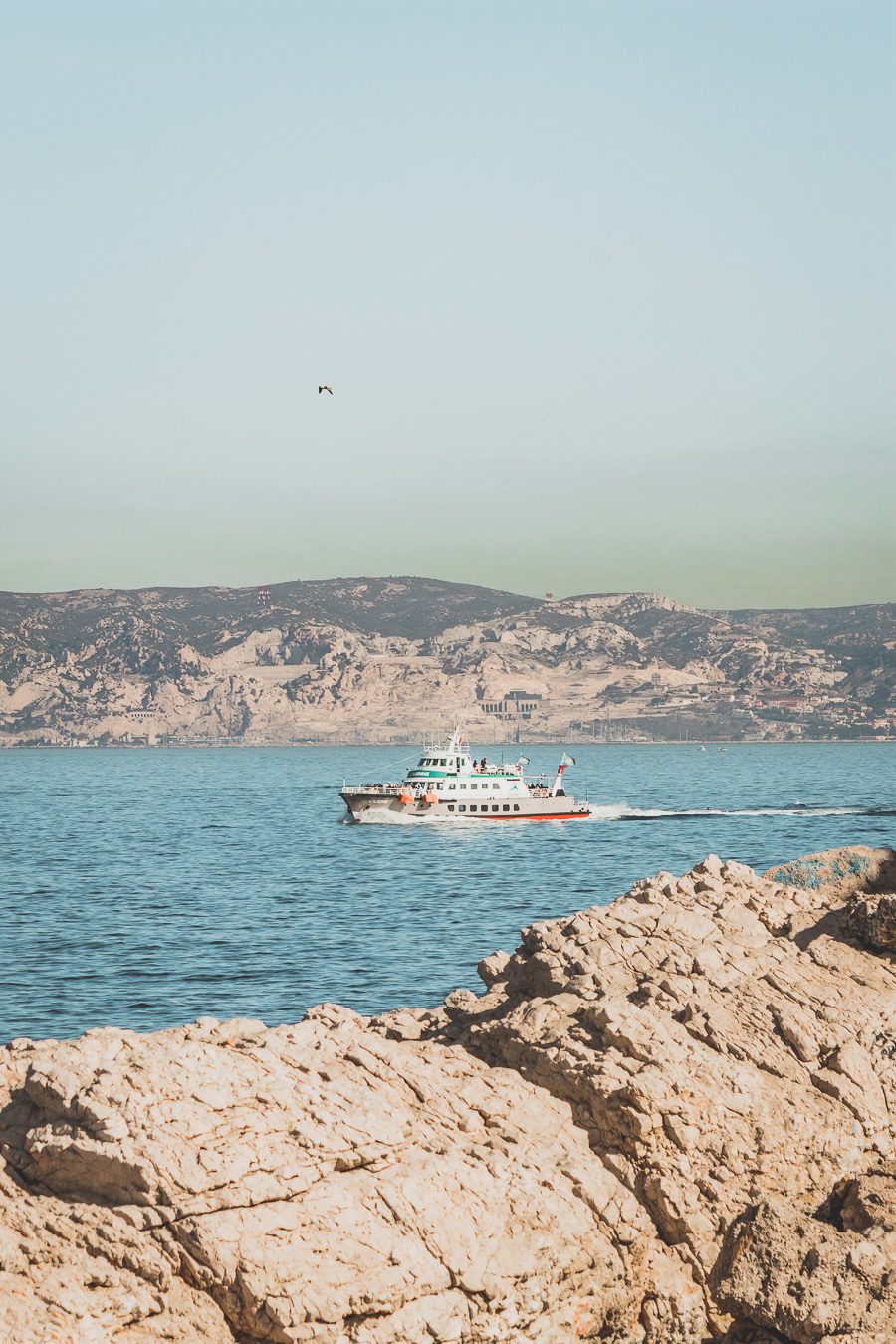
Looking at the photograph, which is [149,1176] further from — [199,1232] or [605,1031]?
[605,1031]

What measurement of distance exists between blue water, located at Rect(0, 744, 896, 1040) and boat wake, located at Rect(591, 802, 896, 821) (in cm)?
36

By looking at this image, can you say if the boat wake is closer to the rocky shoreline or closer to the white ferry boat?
the white ferry boat

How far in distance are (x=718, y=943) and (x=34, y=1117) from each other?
7.49 meters

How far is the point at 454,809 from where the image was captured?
9412 centimetres

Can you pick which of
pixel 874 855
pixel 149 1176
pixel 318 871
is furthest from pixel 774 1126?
pixel 318 871

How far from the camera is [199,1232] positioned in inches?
413

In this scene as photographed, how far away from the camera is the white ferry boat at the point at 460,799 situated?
94.1m

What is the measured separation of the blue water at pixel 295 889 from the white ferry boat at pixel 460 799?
1.76m

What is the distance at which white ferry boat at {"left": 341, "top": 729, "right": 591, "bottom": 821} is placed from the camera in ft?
309

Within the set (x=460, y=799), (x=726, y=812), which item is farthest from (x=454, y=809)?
(x=726, y=812)

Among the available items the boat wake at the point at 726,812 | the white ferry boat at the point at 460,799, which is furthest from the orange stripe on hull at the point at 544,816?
the boat wake at the point at 726,812

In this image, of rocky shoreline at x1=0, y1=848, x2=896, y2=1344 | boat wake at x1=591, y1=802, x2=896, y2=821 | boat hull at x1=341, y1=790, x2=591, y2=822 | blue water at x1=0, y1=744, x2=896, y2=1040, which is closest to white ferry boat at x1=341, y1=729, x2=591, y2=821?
boat hull at x1=341, y1=790, x2=591, y2=822

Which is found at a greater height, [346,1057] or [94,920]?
[346,1057]

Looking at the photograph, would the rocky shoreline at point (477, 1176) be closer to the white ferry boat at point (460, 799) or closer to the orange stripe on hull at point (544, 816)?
the orange stripe on hull at point (544, 816)
